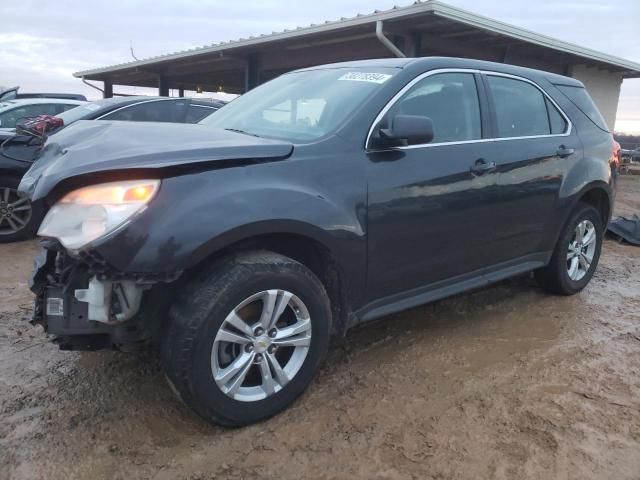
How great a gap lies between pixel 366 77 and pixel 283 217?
1.23 meters

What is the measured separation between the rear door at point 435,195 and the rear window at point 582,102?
1.24 m

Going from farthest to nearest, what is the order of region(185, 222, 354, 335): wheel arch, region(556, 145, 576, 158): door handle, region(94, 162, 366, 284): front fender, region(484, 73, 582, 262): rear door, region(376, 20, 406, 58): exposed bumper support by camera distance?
region(376, 20, 406, 58): exposed bumper support < region(556, 145, 576, 158): door handle < region(484, 73, 582, 262): rear door < region(185, 222, 354, 335): wheel arch < region(94, 162, 366, 284): front fender

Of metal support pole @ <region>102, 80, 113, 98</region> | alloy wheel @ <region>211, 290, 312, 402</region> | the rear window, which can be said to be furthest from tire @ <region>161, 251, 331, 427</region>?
metal support pole @ <region>102, 80, 113, 98</region>

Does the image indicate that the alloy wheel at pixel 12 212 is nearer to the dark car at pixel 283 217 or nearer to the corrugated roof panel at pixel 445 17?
the dark car at pixel 283 217

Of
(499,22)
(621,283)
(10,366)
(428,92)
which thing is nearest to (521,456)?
(428,92)

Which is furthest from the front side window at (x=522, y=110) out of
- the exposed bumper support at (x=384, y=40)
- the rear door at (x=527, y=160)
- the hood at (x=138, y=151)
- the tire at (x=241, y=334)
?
the exposed bumper support at (x=384, y=40)

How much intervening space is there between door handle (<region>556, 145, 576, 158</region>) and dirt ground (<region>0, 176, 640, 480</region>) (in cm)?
127

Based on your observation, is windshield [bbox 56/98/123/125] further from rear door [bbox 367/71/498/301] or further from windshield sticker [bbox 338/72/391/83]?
rear door [bbox 367/71/498/301]

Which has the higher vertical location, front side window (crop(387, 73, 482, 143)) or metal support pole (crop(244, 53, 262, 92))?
metal support pole (crop(244, 53, 262, 92))

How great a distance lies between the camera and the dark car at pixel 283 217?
2.31 m

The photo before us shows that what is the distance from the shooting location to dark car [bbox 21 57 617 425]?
90.9 inches

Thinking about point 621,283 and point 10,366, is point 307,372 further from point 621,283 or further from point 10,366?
point 621,283

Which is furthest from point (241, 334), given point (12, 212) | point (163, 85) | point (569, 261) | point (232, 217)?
point (163, 85)

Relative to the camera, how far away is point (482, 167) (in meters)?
3.46
